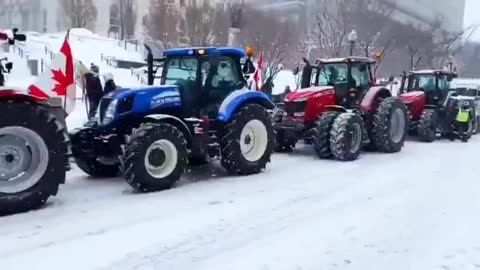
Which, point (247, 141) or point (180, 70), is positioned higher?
point (180, 70)

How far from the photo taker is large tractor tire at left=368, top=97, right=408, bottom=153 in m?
11.6

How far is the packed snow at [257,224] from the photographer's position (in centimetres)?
486

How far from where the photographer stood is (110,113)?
766cm

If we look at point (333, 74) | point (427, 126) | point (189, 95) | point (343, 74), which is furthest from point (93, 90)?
point (427, 126)

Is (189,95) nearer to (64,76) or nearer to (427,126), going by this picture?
(64,76)

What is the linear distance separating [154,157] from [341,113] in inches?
192

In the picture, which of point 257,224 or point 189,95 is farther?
point 189,95

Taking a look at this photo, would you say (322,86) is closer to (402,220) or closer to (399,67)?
(402,220)

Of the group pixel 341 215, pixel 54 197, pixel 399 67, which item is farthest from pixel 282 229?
pixel 399 67

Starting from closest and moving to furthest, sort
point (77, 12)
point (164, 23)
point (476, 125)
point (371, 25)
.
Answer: point (476, 125) → point (371, 25) → point (164, 23) → point (77, 12)

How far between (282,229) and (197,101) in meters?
3.30

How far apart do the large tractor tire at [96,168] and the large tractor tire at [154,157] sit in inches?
45.1

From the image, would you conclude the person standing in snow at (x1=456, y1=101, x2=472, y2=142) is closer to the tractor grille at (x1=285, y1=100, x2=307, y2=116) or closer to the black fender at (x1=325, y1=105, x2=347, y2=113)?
the black fender at (x1=325, y1=105, x2=347, y2=113)

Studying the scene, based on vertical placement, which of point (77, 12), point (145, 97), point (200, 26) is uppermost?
point (77, 12)
